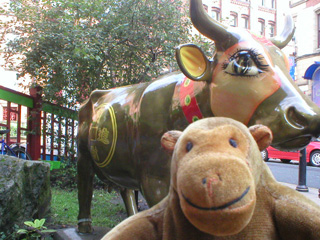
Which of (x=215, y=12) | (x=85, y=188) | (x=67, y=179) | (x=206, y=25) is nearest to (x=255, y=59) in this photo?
(x=206, y=25)

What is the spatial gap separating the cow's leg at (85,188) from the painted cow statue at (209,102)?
716 mm

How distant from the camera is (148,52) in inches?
279

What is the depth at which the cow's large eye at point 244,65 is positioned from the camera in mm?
1682

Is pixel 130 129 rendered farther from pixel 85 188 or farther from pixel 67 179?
pixel 67 179

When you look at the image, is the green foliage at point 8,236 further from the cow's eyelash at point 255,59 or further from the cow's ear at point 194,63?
the cow's eyelash at point 255,59

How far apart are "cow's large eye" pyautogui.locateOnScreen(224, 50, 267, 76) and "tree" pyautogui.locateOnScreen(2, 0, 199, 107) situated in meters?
4.90

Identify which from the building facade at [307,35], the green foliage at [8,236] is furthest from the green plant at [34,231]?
the building facade at [307,35]

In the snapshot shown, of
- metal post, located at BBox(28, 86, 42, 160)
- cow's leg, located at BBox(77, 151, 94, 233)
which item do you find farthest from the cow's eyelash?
metal post, located at BBox(28, 86, 42, 160)

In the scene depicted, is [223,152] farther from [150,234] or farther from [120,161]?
[120,161]

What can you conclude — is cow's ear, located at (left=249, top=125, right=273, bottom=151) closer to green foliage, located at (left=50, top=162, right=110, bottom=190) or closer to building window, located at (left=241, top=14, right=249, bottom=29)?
green foliage, located at (left=50, top=162, right=110, bottom=190)

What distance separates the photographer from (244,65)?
170cm

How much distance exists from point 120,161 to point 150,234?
55.9 inches

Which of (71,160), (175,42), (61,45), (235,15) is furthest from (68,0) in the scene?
(235,15)

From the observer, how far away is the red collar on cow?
1.88 m
